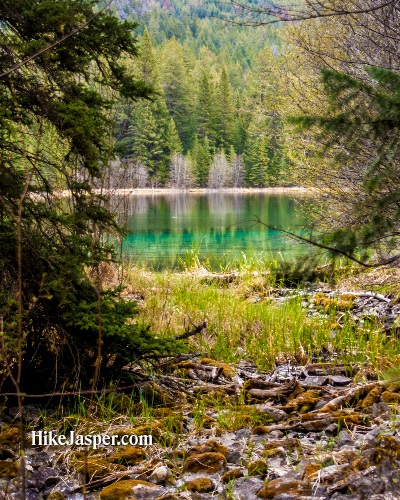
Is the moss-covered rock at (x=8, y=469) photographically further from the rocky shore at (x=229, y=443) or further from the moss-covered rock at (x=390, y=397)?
the moss-covered rock at (x=390, y=397)

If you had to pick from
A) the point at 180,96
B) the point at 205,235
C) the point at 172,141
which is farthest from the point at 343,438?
the point at 180,96

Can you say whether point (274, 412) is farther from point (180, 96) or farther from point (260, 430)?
point (180, 96)

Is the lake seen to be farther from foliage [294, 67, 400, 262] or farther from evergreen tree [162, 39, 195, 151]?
evergreen tree [162, 39, 195, 151]

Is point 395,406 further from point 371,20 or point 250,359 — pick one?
point 371,20

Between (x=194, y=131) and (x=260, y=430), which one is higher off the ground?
(x=194, y=131)

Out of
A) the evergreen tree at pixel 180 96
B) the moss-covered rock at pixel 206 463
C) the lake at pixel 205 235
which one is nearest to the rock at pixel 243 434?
the moss-covered rock at pixel 206 463

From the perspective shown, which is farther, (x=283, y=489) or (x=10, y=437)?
(x=10, y=437)

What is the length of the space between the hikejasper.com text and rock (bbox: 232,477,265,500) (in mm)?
582

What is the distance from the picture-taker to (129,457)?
2596 millimetres

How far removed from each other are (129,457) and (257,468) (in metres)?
0.64

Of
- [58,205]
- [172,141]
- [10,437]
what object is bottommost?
[10,437]

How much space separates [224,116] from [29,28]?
66.6 metres

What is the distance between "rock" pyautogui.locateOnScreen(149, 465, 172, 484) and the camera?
239 cm

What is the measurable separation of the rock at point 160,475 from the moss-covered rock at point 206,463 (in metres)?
0.11
